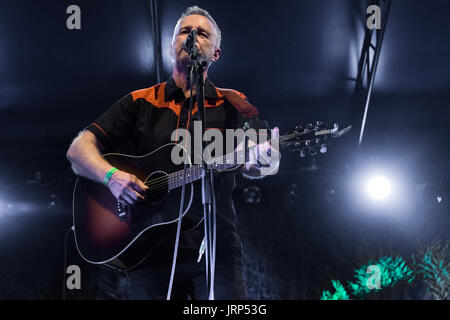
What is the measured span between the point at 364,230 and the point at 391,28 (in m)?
3.99

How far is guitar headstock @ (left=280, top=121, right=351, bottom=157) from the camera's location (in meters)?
1.95

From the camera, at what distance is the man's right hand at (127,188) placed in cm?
212

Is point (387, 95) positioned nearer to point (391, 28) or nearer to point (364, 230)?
point (391, 28)

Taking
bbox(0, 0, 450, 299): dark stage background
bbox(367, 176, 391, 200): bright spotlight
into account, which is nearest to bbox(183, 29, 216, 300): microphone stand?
bbox(0, 0, 450, 299): dark stage background

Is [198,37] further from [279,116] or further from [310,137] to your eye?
[279,116]

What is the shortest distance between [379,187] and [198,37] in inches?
193

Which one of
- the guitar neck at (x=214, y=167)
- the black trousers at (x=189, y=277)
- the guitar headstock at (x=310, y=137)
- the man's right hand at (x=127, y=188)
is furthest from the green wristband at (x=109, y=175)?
the guitar headstock at (x=310, y=137)

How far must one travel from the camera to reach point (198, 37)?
91.7 inches

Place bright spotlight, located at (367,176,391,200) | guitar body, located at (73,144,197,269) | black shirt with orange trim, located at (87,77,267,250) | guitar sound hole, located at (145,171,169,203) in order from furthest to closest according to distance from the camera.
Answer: bright spotlight, located at (367,176,391,200), black shirt with orange trim, located at (87,77,267,250), guitar sound hole, located at (145,171,169,203), guitar body, located at (73,144,197,269)

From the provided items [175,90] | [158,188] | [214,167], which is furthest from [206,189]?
[175,90]

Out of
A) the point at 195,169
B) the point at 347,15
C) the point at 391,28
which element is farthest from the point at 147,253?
the point at 391,28

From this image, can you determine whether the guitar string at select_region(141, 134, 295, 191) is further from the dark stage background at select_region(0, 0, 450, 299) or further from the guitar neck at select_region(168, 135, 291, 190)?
the dark stage background at select_region(0, 0, 450, 299)

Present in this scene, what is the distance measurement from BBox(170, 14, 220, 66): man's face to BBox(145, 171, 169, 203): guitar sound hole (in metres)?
0.68

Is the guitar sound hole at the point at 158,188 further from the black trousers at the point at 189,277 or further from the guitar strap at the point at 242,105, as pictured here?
the guitar strap at the point at 242,105
